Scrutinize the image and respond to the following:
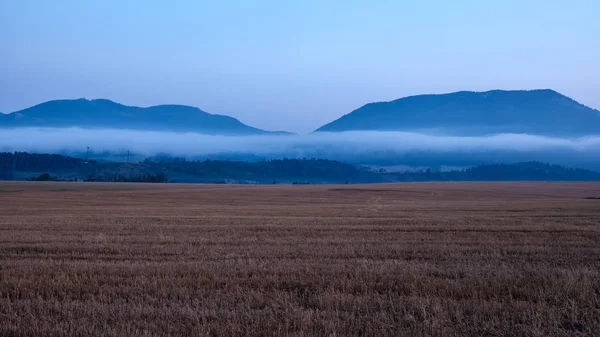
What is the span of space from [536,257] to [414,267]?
3.74m

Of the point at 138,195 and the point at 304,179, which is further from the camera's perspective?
the point at 304,179

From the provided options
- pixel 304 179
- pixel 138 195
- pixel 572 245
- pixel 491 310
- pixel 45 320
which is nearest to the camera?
pixel 45 320

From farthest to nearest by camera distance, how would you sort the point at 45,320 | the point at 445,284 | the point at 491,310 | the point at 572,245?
the point at 572,245 < the point at 445,284 < the point at 491,310 < the point at 45,320

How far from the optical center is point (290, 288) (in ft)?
35.7

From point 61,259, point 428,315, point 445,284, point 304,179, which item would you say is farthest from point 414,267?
point 304,179

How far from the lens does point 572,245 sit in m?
16.9

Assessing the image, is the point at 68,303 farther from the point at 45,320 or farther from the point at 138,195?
the point at 138,195

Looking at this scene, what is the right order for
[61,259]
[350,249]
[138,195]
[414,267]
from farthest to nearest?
[138,195] < [350,249] < [61,259] < [414,267]

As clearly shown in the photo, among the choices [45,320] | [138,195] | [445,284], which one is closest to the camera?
[45,320]

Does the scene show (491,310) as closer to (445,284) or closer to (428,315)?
Result: (428,315)

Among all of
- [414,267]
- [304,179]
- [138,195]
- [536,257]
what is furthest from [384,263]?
[304,179]

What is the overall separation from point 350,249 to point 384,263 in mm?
2384

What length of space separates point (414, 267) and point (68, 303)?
640 centimetres

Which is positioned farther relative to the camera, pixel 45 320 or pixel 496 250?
pixel 496 250
